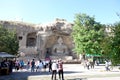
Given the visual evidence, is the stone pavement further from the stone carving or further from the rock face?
the stone carving

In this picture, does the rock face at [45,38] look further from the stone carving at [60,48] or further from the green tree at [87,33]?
the green tree at [87,33]

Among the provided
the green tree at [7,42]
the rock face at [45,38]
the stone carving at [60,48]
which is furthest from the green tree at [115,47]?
the stone carving at [60,48]

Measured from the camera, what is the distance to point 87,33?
179 ft

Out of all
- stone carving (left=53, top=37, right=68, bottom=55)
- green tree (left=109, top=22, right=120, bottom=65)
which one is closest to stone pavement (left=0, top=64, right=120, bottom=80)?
green tree (left=109, top=22, right=120, bottom=65)

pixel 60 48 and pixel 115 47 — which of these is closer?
pixel 115 47

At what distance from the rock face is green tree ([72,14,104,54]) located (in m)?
12.5

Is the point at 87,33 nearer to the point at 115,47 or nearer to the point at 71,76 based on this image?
the point at 71,76

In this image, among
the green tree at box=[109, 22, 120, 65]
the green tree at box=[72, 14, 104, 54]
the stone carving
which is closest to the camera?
the green tree at box=[109, 22, 120, 65]

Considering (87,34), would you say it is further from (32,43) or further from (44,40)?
(32,43)

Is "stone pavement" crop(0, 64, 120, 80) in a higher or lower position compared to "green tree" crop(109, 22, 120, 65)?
lower

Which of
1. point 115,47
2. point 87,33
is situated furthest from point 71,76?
point 87,33

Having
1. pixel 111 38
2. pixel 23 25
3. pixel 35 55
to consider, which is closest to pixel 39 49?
pixel 35 55

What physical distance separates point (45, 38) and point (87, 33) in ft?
57.1

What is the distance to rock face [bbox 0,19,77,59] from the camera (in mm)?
67125
